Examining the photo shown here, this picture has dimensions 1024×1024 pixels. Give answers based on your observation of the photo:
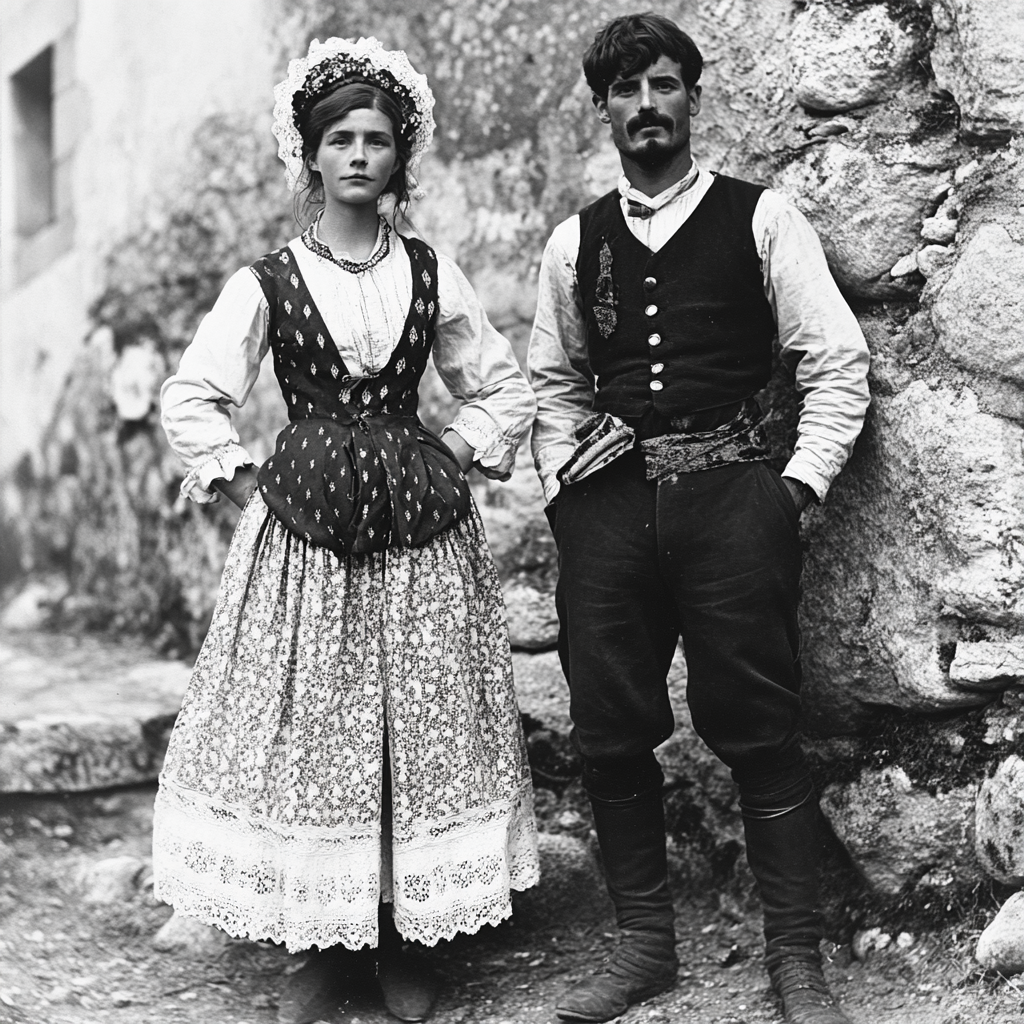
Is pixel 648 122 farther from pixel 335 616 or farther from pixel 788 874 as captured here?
pixel 788 874

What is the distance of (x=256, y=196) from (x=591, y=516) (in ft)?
6.17

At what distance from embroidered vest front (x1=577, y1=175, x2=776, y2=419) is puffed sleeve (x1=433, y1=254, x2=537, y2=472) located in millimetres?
273

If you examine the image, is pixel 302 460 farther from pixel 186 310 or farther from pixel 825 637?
pixel 186 310

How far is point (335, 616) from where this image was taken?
2797 millimetres

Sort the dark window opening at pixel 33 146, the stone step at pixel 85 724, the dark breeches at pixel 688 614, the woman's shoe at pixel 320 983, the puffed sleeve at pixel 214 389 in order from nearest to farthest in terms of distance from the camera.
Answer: the dark breeches at pixel 688 614 < the puffed sleeve at pixel 214 389 < the woman's shoe at pixel 320 983 < the stone step at pixel 85 724 < the dark window opening at pixel 33 146

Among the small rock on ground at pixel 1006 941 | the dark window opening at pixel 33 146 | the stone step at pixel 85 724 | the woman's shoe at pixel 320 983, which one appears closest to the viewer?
the small rock on ground at pixel 1006 941

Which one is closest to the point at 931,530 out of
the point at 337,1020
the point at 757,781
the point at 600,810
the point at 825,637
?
the point at 825,637

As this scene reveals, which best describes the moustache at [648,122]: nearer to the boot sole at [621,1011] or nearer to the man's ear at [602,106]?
the man's ear at [602,106]

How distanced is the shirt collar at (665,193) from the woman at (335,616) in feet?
1.52

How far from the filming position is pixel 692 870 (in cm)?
335

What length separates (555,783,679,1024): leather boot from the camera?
2.87 metres

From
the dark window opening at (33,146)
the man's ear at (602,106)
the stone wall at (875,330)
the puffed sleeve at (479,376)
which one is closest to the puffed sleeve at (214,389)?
the puffed sleeve at (479,376)

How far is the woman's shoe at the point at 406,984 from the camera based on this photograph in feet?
9.57

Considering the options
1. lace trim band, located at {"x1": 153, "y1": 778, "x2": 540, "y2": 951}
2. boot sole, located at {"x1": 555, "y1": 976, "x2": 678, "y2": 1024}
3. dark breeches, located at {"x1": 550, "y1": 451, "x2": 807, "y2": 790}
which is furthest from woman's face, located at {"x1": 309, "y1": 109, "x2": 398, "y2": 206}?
boot sole, located at {"x1": 555, "y1": 976, "x2": 678, "y2": 1024}
